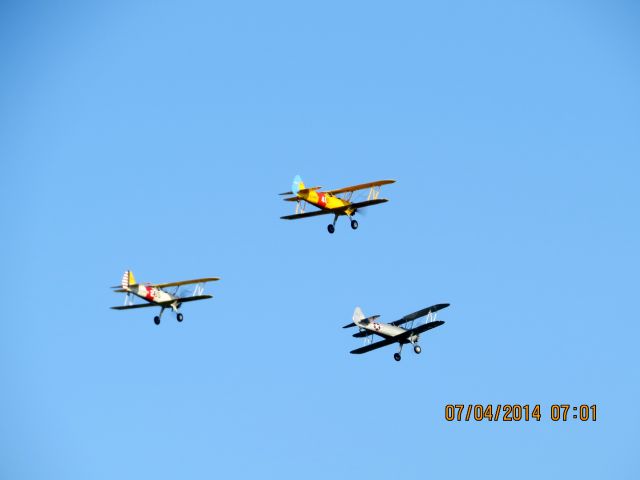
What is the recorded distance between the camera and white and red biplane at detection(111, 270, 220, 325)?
80000 millimetres

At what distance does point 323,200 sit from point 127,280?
16364mm

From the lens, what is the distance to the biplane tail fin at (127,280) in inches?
3132

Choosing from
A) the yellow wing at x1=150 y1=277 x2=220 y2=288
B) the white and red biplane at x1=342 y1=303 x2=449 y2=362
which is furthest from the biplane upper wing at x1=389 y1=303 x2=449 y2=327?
the yellow wing at x1=150 y1=277 x2=220 y2=288

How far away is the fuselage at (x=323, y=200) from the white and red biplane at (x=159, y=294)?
37.9 feet

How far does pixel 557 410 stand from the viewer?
76750 mm

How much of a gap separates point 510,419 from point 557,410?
3626mm

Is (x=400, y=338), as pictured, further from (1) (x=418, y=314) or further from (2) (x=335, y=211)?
(2) (x=335, y=211)

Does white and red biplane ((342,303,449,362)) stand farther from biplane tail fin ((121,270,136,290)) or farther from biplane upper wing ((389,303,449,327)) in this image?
biplane tail fin ((121,270,136,290))

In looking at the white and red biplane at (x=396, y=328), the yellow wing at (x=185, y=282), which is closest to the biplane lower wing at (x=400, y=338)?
the white and red biplane at (x=396, y=328)

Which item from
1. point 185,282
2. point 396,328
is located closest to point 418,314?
point 396,328

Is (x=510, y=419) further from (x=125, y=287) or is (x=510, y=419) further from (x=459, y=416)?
Answer: (x=125, y=287)

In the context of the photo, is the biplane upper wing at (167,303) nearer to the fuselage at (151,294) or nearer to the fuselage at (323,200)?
the fuselage at (151,294)

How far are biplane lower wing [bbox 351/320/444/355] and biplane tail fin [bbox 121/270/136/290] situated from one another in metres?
17.0

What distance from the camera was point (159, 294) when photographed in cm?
8081
